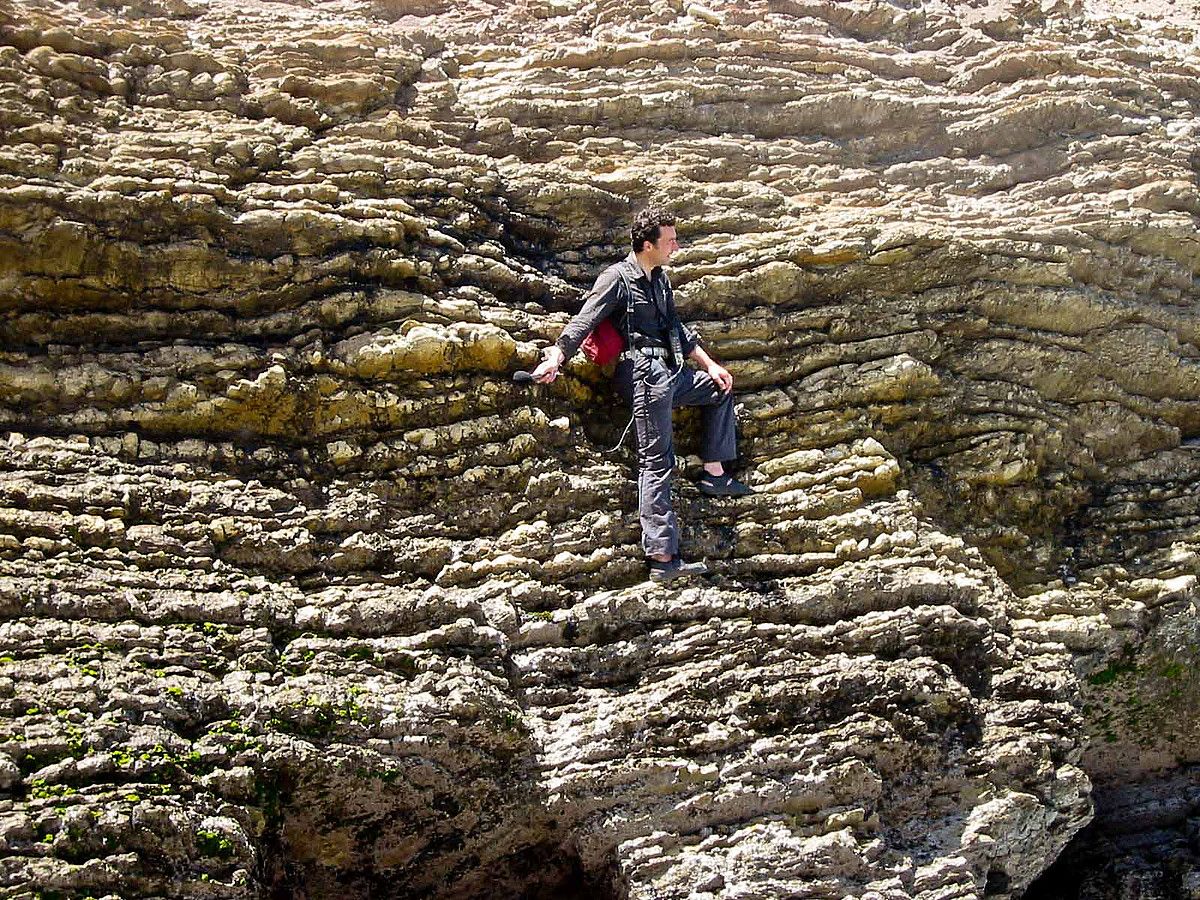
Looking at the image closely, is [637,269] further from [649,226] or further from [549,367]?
[549,367]

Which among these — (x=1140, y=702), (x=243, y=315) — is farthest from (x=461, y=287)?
(x=1140, y=702)

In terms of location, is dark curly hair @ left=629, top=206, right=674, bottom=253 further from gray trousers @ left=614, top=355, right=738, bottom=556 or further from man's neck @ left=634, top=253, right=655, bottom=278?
gray trousers @ left=614, top=355, right=738, bottom=556

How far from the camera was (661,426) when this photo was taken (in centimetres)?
898

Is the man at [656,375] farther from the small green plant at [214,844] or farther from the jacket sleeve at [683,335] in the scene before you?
the small green plant at [214,844]

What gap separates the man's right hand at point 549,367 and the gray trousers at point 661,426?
0.77 meters

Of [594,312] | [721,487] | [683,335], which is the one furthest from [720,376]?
[594,312]

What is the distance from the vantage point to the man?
886 centimetres

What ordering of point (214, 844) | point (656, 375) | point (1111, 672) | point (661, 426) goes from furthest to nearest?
point (1111, 672)
point (656, 375)
point (661, 426)
point (214, 844)

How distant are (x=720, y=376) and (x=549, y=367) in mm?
1723

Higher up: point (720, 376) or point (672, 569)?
point (720, 376)

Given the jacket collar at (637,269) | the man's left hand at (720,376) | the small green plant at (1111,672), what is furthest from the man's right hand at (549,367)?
the small green plant at (1111,672)

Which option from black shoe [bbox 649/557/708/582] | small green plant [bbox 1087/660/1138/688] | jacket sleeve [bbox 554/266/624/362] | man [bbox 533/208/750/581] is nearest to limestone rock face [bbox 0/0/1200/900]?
small green plant [bbox 1087/660/1138/688]

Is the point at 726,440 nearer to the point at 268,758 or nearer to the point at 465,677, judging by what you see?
the point at 465,677

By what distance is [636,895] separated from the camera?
8086 millimetres
